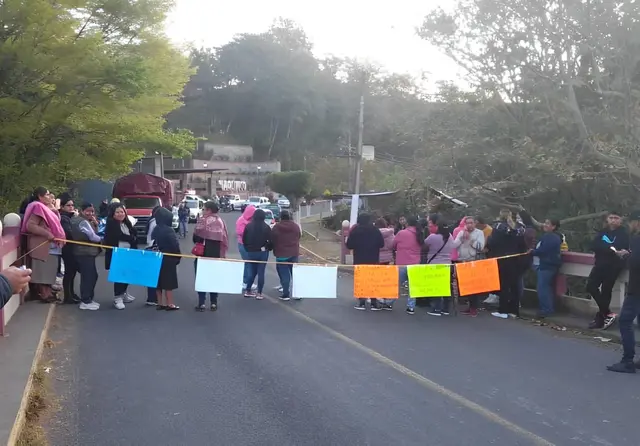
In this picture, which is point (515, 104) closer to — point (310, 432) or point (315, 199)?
point (310, 432)

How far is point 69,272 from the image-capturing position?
10945 mm

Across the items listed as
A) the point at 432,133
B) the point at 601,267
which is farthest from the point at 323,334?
the point at 432,133

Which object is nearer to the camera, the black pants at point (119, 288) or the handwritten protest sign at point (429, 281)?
the black pants at point (119, 288)

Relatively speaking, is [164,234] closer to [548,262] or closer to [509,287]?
[509,287]

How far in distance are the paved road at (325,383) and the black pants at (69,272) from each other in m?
0.64

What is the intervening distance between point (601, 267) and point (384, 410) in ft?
18.0

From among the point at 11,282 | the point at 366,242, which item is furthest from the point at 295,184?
the point at 11,282

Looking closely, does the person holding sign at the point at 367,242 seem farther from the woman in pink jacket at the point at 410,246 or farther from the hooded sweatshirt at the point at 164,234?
the hooded sweatshirt at the point at 164,234

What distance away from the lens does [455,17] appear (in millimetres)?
17984

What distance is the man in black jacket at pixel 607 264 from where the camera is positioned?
9.65m

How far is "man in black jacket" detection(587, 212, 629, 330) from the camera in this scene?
9.65 m

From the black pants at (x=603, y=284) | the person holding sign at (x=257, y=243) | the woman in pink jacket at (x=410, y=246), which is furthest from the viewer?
the person holding sign at (x=257, y=243)

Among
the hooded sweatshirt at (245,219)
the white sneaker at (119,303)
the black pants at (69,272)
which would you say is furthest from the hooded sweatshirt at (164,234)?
the hooded sweatshirt at (245,219)

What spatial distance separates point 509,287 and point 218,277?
5136 millimetres
